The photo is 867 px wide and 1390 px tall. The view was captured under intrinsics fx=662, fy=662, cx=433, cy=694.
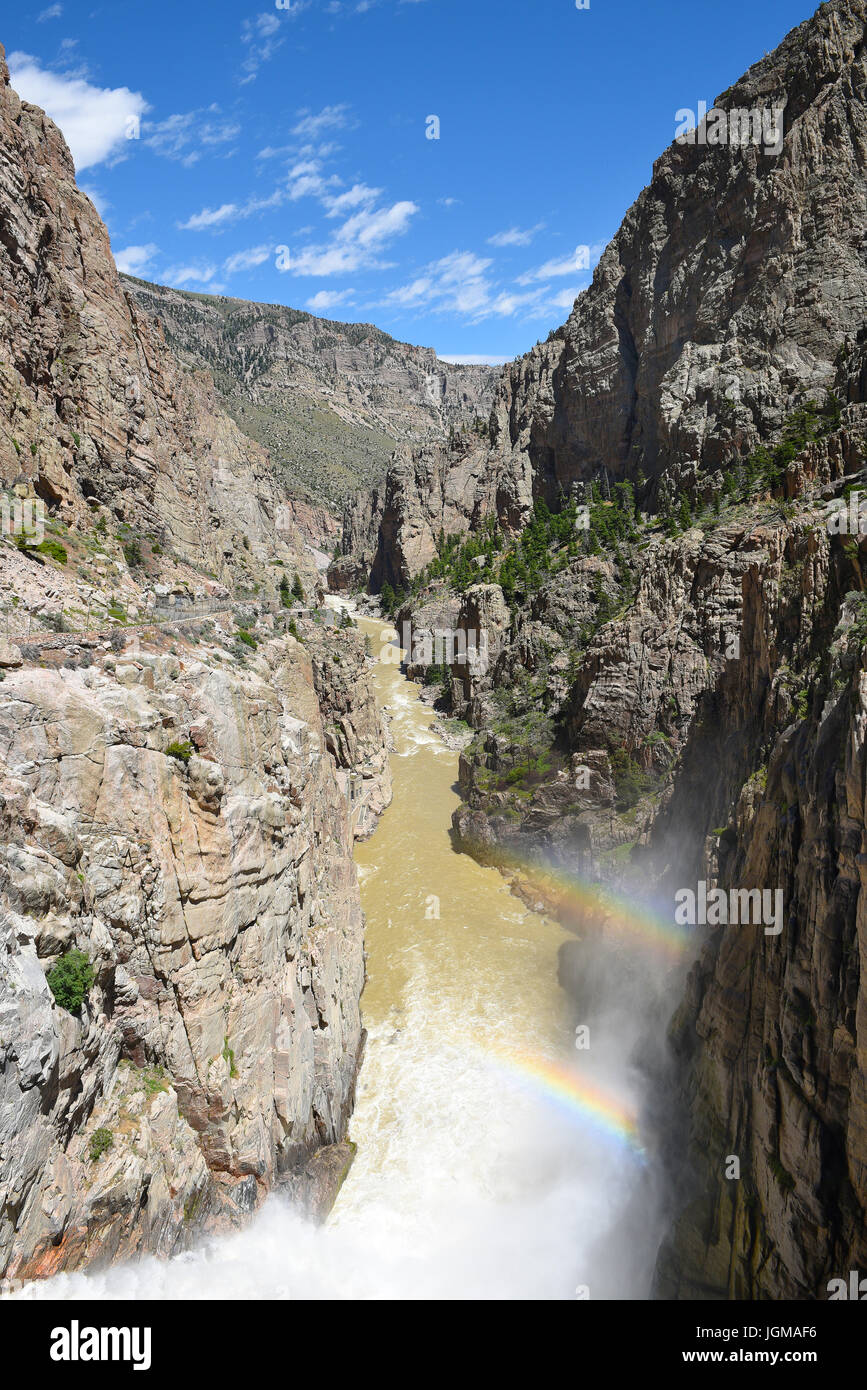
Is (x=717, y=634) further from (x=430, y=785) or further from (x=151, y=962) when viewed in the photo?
(x=151, y=962)

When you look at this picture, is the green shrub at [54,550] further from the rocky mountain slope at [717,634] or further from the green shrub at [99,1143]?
the rocky mountain slope at [717,634]

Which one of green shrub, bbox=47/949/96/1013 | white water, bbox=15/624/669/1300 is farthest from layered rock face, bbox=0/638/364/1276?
white water, bbox=15/624/669/1300

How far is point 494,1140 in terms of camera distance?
19.4 meters

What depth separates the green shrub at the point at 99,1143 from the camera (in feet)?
32.1

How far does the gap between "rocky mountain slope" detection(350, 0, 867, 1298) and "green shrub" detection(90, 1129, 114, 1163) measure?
411 inches

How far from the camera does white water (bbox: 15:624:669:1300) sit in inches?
567

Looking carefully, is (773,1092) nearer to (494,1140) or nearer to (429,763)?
(494,1140)

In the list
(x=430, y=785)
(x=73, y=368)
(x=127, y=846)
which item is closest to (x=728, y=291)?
(x=430, y=785)

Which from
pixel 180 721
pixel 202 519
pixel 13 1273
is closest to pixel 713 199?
pixel 202 519

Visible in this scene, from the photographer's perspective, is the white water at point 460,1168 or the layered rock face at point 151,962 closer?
the layered rock face at point 151,962

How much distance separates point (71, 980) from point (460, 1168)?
14.0 m

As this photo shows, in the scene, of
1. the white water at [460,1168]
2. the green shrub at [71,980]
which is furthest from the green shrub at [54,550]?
the white water at [460,1168]

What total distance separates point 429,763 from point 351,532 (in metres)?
93.9

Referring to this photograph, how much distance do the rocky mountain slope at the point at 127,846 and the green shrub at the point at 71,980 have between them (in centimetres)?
4
